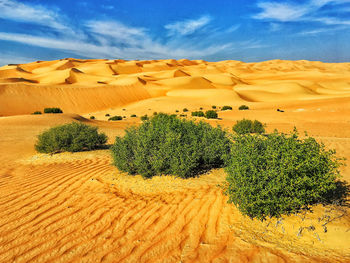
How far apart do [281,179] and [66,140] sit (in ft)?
27.2

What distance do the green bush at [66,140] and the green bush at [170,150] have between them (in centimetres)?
356

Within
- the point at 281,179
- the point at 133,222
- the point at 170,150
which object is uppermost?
the point at 170,150

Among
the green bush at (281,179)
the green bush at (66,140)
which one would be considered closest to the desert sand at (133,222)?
the green bush at (281,179)

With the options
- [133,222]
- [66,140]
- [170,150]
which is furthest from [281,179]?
[66,140]

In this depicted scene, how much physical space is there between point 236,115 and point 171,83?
34443 millimetres

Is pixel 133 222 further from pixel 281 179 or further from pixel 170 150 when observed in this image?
pixel 281 179

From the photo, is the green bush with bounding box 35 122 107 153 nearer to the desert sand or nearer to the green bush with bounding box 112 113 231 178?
the desert sand

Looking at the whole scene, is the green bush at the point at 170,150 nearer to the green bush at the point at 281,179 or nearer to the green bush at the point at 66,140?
the green bush at the point at 281,179

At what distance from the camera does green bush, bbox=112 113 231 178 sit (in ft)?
18.1

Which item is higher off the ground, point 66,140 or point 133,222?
point 66,140

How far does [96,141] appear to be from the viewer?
32.6 ft

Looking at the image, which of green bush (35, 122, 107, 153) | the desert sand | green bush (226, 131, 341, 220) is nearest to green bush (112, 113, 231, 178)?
the desert sand

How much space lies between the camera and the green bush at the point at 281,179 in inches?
134

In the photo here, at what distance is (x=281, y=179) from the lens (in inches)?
137
